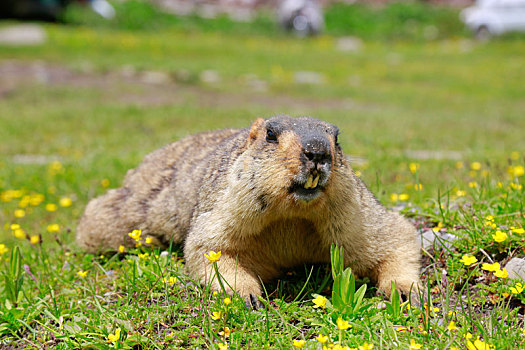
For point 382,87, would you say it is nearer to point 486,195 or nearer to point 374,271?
point 486,195

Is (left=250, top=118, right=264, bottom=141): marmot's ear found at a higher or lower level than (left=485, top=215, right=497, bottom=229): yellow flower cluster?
higher

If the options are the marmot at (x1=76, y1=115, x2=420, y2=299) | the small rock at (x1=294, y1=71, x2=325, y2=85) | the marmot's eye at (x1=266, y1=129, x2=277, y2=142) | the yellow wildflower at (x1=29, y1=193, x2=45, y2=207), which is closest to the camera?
the marmot at (x1=76, y1=115, x2=420, y2=299)

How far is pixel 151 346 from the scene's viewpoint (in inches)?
128

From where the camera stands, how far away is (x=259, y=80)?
17719 millimetres

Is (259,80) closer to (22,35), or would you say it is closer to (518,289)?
(22,35)

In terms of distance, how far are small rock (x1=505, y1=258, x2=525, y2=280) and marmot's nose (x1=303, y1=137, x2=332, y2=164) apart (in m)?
1.54

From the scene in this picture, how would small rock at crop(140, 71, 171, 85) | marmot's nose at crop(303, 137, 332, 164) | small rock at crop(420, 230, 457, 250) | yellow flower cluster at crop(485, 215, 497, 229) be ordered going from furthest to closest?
small rock at crop(140, 71, 171, 85), small rock at crop(420, 230, 457, 250), yellow flower cluster at crop(485, 215, 497, 229), marmot's nose at crop(303, 137, 332, 164)

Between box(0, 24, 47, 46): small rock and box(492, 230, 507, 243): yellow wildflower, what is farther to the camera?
box(0, 24, 47, 46): small rock

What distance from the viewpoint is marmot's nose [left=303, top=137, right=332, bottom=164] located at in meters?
3.08

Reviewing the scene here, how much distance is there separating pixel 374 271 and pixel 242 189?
1183 millimetres

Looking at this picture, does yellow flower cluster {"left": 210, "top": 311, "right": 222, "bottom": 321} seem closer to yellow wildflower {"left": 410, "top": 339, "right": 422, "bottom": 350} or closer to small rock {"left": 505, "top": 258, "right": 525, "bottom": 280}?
yellow wildflower {"left": 410, "top": 339, "right": 422, "bottom": 350}

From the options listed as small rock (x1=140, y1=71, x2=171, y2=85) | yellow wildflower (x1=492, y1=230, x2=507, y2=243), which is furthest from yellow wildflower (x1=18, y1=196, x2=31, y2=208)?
small rock (x1=140, y1=71, x2=171, y2=85)

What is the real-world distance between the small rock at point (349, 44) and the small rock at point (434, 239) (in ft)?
73.3

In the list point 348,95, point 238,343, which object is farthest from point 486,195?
point 348,95
